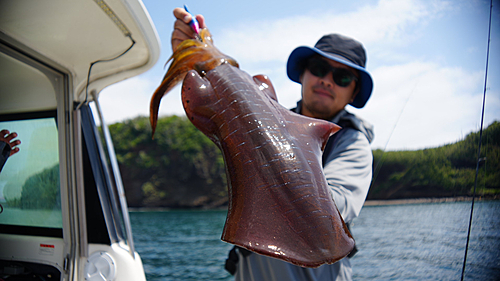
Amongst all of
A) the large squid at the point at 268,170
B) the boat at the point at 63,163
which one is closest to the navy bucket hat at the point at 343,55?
the large squid at the point at 268,170

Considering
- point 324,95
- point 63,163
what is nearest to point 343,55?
point 324,95

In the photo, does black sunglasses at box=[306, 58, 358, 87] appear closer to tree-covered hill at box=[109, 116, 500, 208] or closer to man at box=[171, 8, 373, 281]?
man at box=[171, 8, 373, 281]

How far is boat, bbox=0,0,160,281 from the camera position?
235 centimetres

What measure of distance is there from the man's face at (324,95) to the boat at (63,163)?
1.16m

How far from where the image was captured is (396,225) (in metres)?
2.36

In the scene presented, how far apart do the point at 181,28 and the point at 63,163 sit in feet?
5.28

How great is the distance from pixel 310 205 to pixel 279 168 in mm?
135

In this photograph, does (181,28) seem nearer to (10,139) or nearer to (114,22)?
(114,22)

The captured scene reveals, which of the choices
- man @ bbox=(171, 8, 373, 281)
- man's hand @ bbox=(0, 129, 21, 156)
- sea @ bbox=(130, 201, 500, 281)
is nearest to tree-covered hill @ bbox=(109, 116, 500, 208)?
man's hand @ bbox=(0, 129, 21, 156)

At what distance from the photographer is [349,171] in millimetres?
1538

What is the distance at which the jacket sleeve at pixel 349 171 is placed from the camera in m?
1.37

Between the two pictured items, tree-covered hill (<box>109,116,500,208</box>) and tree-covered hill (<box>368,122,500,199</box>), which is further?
tree-covered hill (<box>109,116,500,208</box>)

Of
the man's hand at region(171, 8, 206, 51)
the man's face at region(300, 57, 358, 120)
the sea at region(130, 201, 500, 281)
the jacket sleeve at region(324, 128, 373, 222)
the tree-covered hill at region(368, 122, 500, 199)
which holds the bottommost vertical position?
the sea at region(130, 201, 500, 281)

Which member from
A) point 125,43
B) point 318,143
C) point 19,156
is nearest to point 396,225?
point 318,143
